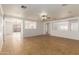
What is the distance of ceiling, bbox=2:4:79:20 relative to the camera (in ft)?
5.87

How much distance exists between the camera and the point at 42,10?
1828 millimetres

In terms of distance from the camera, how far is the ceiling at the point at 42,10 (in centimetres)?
179

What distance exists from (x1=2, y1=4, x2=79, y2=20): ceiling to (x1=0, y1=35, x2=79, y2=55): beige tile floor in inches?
14.3

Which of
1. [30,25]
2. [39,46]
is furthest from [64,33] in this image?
[30,25]

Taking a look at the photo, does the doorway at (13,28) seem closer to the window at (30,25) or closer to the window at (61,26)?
Result: the window at (30,25)

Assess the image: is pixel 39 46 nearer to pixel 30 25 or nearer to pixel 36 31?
pixel 36 31

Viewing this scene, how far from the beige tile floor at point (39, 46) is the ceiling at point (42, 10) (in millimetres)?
364

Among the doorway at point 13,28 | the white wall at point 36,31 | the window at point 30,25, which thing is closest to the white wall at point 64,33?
the white wall at point 36,31

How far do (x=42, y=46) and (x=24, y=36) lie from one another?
0.33 meters

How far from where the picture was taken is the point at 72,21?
178 centimetres
